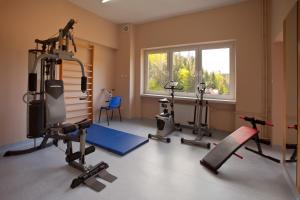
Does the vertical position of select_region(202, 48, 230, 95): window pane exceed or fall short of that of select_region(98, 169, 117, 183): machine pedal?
it exceeds it

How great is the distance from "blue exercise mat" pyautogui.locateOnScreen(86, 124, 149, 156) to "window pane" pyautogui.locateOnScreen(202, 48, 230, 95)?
7.61 feet

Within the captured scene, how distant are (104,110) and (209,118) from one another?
10.0ft

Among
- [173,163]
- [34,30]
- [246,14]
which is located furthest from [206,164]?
[34,30]

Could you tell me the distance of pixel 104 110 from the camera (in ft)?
17.6

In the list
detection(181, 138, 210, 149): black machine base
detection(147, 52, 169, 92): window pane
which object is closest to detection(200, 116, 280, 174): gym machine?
detection(181, 138, 210, 149): black machine base

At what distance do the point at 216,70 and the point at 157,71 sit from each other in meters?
1.77

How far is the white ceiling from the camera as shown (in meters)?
3.98

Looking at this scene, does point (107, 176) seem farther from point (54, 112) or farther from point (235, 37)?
point (235, 37)

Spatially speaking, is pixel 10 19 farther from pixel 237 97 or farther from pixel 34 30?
pixel 237 97

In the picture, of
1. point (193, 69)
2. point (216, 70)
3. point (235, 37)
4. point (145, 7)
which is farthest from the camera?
point (193, 69)

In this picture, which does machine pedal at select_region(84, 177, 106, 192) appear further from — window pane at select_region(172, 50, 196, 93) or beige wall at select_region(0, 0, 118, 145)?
window pane at select_region(172, 50, 196, 93)

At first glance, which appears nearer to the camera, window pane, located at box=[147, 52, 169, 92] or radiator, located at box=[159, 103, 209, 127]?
radiator, located at box=[159, 103, 209, 127]

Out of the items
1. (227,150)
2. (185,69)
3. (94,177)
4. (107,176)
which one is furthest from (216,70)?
(94,177)

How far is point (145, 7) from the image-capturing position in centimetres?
427
